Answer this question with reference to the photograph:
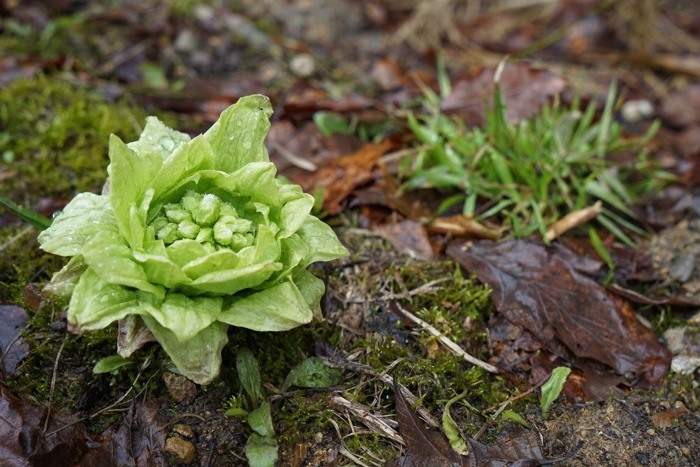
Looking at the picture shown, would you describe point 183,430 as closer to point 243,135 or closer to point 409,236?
point 243,135

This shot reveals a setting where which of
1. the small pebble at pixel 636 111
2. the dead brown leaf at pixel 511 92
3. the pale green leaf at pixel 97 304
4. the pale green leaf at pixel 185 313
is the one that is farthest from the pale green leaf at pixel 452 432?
the small pebble at pixel 636 111

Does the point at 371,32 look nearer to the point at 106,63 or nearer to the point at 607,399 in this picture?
the point at 106,63

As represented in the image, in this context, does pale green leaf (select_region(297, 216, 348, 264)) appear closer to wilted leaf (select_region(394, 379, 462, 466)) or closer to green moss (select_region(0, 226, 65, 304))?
wilted leaf (select_region(394, 379, 462, 466))

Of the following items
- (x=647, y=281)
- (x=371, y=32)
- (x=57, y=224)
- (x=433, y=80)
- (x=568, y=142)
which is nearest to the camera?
(x=57, y=224)

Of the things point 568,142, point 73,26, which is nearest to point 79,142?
point 73,26

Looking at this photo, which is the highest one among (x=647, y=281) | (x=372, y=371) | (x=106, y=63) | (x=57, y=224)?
(x=57, y=224)

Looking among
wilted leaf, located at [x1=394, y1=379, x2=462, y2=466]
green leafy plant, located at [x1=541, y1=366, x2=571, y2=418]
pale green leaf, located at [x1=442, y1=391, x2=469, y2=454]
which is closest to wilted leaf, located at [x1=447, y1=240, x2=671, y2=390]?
green leafy plant, located at [x1=541, y1=366, x2=571, y2=418]

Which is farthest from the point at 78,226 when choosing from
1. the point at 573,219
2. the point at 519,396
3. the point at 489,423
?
the point at 573,219
